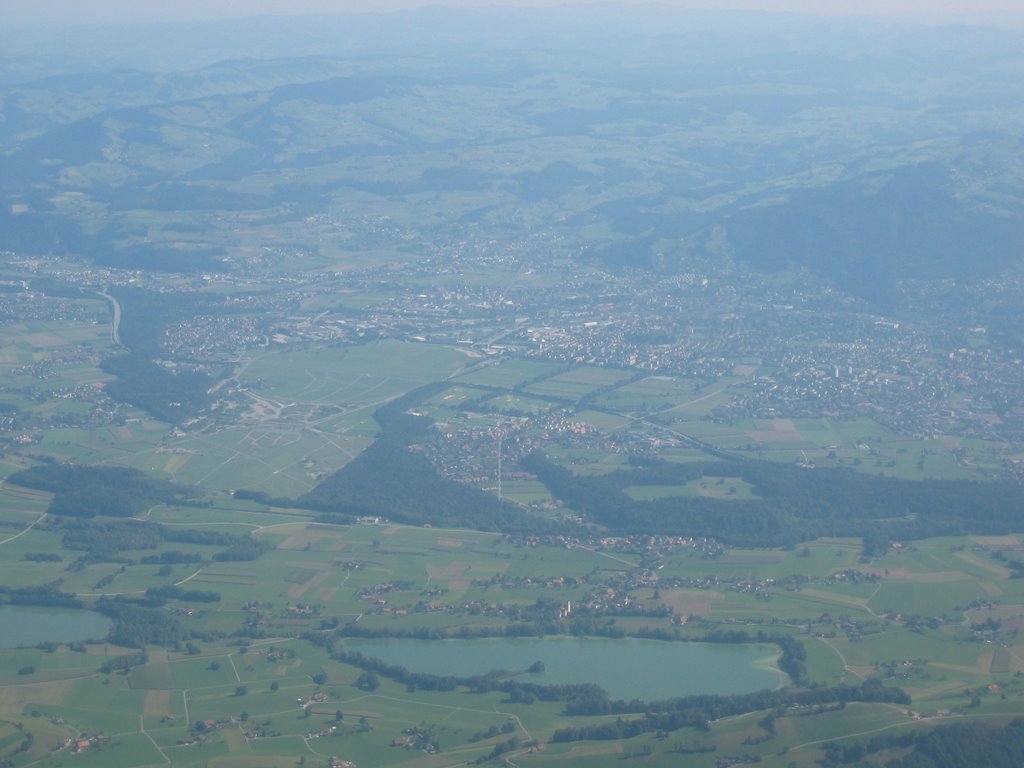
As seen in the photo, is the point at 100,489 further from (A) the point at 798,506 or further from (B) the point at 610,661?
(A) the point at 798,506

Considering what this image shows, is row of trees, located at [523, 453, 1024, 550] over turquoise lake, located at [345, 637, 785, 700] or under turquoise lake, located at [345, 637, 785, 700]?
over

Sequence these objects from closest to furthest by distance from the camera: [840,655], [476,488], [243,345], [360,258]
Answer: [840,655]
[476,488]
[243,345]
[360,258]

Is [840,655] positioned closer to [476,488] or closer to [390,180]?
[476,488]

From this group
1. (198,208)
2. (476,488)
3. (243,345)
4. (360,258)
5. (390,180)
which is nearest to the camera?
(476,488)

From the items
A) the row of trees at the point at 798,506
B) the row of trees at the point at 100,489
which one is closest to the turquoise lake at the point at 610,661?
the row of trees at the point at 798,506

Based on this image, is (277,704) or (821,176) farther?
(821,176)

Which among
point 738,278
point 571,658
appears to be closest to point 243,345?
point 738,278

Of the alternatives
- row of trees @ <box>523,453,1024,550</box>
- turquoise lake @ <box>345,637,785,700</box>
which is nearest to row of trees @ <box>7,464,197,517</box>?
turquoise lake @ <box>345,637,785,700</box>

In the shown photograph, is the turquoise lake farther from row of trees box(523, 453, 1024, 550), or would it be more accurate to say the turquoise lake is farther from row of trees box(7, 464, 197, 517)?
row of trees box(7, 464, 197, 517)
